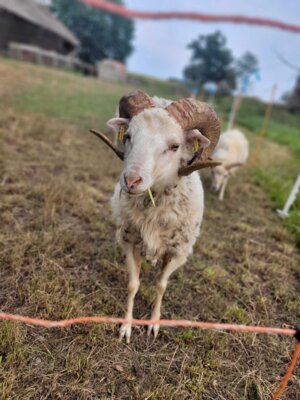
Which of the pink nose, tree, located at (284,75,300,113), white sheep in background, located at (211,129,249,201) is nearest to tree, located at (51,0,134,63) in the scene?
tree, located at (284,75,300,113)

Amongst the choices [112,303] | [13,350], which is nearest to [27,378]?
[13,350]

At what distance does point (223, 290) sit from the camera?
3.63 meters

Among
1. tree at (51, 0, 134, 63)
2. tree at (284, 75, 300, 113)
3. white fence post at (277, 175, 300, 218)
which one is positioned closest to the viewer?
white fence post at (277, 175, 300, 218)

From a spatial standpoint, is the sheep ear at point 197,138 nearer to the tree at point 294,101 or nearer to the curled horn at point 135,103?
the curled horn at point 135,103

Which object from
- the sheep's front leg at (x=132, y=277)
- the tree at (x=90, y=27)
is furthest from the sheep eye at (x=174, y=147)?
the tree at (x=90, y=27)

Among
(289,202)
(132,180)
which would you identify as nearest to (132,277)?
(132,180)

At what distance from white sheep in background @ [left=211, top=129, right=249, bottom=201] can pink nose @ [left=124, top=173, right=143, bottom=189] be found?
4452 millimetres

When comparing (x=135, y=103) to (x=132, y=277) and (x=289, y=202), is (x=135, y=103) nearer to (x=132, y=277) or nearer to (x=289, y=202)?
(x=132, y=277)

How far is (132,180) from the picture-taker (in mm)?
2148

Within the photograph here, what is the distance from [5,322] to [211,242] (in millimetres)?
2788

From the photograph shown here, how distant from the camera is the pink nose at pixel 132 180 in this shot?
7.05ft

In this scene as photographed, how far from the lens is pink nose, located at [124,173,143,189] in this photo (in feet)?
7.05

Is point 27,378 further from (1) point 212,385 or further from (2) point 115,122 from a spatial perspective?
(2) point 115,122

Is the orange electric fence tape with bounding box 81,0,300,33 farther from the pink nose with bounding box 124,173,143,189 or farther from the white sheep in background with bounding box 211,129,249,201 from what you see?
the white sheep in background with bounding box 211,129,249,201
